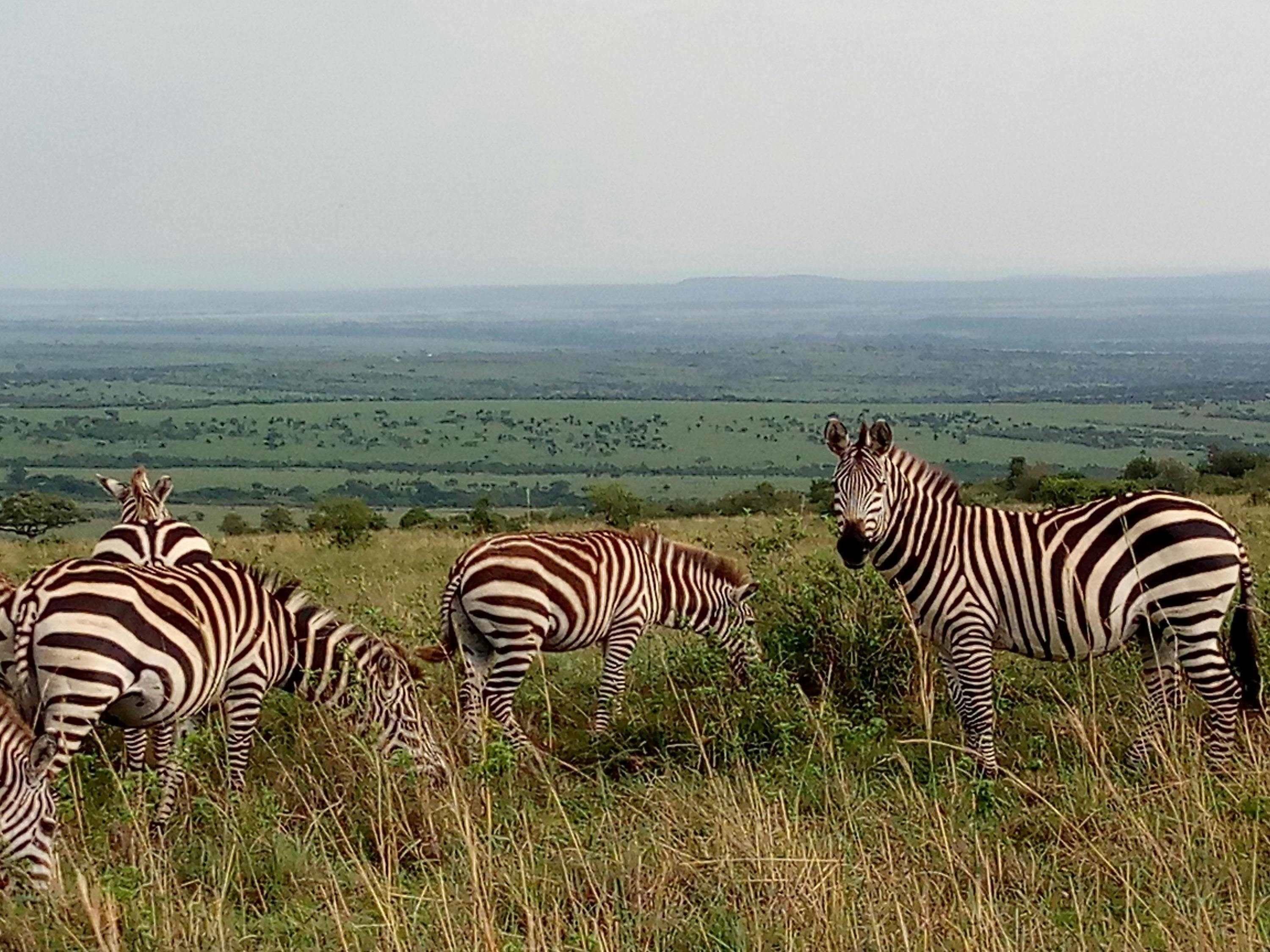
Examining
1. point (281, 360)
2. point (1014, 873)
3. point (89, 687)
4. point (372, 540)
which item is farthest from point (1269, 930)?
point (281, 360)

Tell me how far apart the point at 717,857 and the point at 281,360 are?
424 feet

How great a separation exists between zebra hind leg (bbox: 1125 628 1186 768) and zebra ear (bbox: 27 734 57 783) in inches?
157

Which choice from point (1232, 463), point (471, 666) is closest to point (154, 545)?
point (471, 666)

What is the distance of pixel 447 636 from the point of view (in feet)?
22.5

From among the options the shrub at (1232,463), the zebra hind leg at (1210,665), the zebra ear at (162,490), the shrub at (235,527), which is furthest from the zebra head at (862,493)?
the shrub at (1232,463)

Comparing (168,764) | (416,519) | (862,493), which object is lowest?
(416,519)

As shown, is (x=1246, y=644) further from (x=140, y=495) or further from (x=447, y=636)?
(x=140, y=495)

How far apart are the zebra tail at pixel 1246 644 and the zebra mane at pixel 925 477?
4.09ft

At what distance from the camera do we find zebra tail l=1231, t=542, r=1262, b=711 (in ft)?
18.5

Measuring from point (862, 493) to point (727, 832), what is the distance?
212 cm

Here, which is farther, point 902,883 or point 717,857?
point 717,857

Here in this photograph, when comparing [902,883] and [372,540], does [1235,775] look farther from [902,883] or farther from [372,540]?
[372,540]

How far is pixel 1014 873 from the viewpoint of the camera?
3988mm

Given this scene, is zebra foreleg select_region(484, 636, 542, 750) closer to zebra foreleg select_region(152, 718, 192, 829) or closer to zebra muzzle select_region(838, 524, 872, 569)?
zebra foreleg select_region(152, 718, 192, 829)
